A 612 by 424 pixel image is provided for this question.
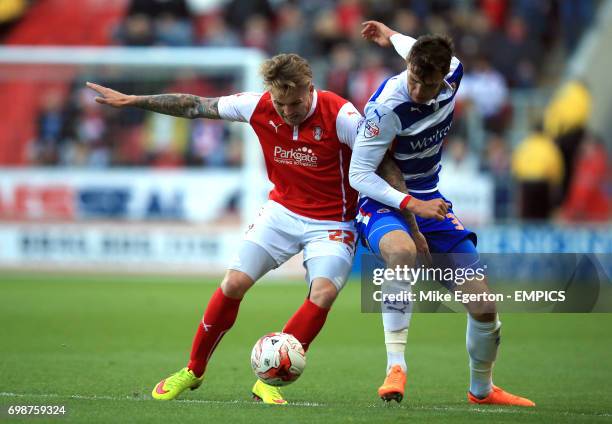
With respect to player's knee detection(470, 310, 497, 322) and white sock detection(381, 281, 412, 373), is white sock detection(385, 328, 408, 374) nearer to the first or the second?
white sock detection(381, 281, 412, 373)

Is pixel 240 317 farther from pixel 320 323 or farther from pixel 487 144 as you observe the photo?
pixel 487 144

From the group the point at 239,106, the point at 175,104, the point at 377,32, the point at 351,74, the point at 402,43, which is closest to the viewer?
the point at 239,106

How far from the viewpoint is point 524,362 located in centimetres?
1016

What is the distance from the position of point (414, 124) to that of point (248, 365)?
10.4 ft

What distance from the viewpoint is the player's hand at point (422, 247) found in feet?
24.9

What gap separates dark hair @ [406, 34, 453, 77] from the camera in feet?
23.0

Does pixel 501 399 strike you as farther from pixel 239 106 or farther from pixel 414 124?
pixel 239 106

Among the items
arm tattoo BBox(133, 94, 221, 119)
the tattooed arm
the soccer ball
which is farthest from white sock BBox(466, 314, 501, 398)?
arm tattoo BBox(133, 94, 221, 119)

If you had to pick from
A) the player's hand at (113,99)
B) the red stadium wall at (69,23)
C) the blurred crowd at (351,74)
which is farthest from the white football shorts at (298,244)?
the red stadium wall at (69,23)

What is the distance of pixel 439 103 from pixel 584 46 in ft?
51.8

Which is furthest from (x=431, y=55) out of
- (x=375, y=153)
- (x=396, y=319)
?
(x=396, y=319)

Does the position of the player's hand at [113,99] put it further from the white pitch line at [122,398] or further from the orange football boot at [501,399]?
the orange football boot at [501,399]

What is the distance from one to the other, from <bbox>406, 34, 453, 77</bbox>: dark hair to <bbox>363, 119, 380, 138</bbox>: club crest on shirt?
452mm

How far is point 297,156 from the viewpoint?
771 cm
